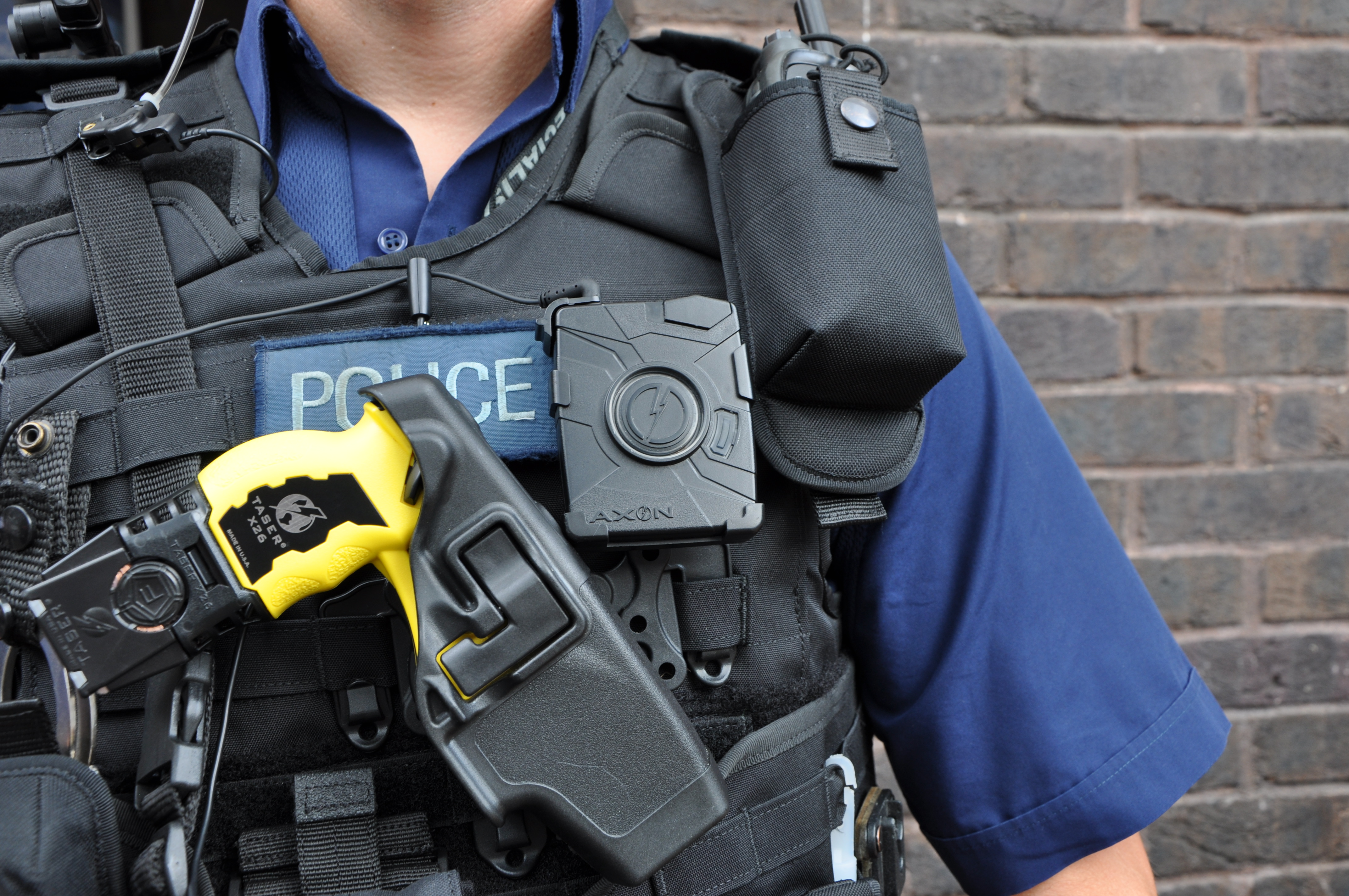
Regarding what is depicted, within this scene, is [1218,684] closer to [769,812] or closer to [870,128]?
[769,812]

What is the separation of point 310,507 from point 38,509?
8.2 inches

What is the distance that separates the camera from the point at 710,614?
70 centimetres

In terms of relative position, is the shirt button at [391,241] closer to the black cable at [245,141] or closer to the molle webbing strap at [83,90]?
the black cable at [245,141]

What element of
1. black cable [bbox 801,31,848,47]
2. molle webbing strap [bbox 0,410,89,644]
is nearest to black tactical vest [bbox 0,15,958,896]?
molle webbing strap [bbox 0,410,89,644]

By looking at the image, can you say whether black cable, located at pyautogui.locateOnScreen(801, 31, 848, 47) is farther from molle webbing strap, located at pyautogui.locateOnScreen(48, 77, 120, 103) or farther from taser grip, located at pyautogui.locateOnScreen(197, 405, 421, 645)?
molle webbing strap, located at pyautogui.locateOnScreen(48, 77, 120, 103)

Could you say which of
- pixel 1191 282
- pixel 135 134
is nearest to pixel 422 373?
pixel 135 134

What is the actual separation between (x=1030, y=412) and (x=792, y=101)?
1.18 feet

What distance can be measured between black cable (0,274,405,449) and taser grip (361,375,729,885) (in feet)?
0.46

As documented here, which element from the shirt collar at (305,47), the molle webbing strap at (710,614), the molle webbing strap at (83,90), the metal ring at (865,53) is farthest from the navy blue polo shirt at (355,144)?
the molle webbing strap at (710,614)

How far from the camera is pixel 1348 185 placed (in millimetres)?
1294

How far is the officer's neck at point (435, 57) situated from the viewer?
820mm

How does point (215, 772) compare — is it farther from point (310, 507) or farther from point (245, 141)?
point (245, 141)

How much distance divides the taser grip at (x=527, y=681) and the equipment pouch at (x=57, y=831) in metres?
0.20

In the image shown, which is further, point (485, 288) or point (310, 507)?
point (485, 288)
